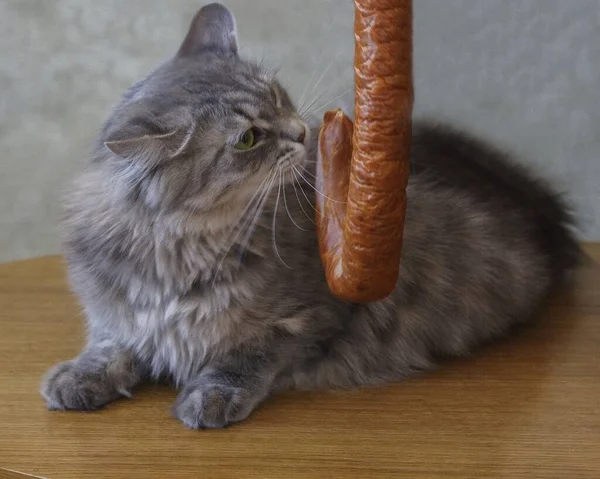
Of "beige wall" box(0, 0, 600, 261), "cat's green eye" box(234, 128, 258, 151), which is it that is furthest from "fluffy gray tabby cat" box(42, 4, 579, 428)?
"beige wall" box(0, 0, 600, 261)

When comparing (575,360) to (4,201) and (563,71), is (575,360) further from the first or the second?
(4,201)

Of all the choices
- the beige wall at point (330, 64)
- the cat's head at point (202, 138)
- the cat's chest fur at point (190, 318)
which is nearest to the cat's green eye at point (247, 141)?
the cat's head at point (202, 138)

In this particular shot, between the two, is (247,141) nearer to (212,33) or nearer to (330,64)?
(212,33)

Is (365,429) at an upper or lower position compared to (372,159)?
lower

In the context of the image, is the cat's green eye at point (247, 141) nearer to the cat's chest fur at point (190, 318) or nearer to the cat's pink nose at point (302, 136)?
the cat's pink nose at point (302, 136)

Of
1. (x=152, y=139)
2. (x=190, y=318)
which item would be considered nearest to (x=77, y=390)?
(x=190, y=318)

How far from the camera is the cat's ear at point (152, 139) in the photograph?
1.00 meters

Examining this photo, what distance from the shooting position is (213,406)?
1067mm

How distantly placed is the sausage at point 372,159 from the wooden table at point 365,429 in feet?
0.61

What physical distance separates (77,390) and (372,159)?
0.52 meters

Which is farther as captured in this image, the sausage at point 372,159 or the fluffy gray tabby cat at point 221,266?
the fluffy gray tabby cat at point 221,266

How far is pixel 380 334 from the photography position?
1.26 metres

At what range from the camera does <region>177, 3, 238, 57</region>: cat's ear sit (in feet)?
4.03

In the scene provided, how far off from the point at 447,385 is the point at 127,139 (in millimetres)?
557
